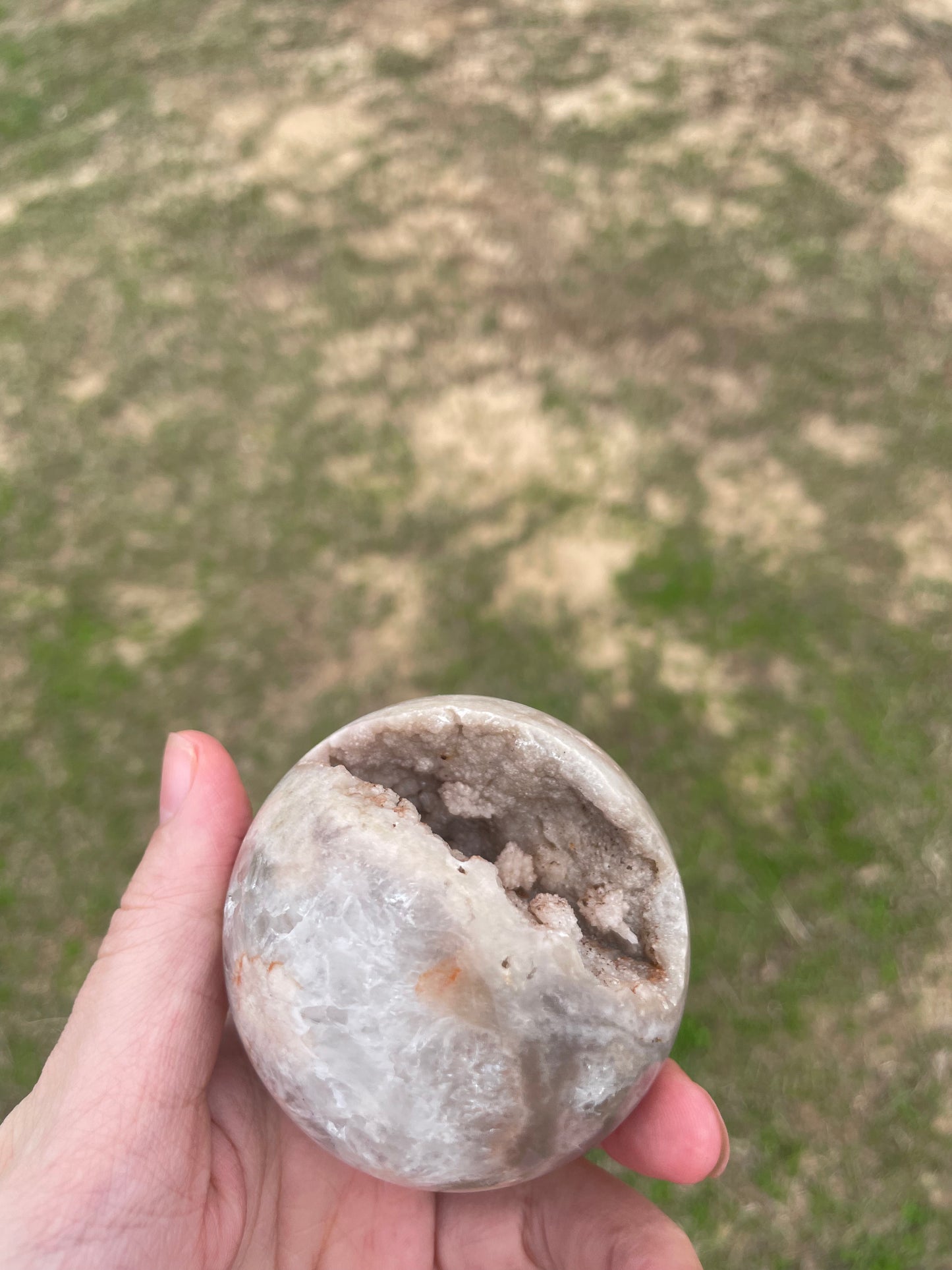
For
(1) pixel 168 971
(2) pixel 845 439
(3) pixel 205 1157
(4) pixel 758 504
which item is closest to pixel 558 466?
(4) pixel 758 504

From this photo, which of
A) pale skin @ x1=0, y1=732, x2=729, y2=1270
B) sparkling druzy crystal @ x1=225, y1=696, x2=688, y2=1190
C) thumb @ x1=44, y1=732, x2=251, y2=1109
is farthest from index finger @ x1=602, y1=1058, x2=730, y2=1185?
thumb @ x1=44, y1=732, x2=251, y2=1109

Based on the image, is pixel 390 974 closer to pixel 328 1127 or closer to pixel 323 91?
pixel 328 1127

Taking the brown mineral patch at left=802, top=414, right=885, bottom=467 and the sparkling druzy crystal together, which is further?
the brown mineral patch at left=802, top=414, right=885, bottom=467

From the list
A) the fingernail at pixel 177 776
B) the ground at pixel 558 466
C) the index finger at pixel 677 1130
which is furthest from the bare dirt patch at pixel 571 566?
the index finger at pixel 677 1130

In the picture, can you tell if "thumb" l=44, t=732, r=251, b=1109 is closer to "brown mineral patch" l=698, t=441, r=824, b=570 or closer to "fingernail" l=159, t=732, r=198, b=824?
"fingernail" l=159, t=732, r=198, b=824

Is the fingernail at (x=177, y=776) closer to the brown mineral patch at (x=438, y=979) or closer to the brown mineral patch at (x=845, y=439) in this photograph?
the brown mineral patch at (x=438, y=979)

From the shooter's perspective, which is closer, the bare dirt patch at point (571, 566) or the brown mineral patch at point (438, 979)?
the brown mineral patch at point (438, 979)

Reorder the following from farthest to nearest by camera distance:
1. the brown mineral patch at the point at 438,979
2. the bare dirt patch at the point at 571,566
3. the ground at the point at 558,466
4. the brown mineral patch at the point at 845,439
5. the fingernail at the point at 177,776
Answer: the brown mineral patch at the point at 845,439 → the bare dirt patch at the point at 571,566 → the ground at the point at 558,466 → the fingernail at the point at 177,776 → the brown mineral patch at the point at 438,979
